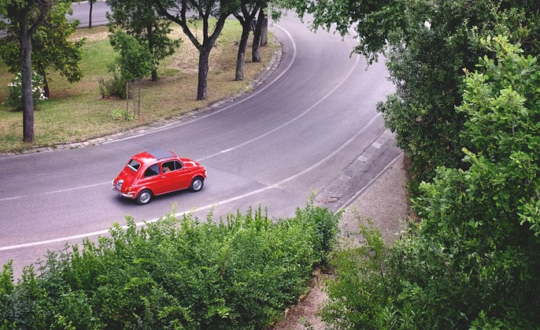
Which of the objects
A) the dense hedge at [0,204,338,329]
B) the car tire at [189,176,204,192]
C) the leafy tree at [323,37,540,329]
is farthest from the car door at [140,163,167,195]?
the leafy tree at [323,37,540,329]

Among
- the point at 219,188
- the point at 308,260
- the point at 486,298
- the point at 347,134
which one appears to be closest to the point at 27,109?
the point at 219,188

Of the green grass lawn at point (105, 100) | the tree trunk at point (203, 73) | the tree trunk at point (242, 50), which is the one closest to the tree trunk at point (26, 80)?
the green grass lawn at point (105, 100)

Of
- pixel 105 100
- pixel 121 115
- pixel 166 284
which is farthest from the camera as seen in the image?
pixel 105 100

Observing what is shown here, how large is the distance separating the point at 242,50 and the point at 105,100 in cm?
773

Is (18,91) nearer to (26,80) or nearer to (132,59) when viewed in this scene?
(26,80)

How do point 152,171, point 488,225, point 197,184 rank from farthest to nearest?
1. point 197,184
2. point 152,171
3. point 488,225

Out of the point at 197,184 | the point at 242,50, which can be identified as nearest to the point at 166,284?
the point at 197,184

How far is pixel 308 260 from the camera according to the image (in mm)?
12125

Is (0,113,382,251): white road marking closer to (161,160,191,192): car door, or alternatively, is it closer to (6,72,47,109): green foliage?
(161,160,191,192): car door

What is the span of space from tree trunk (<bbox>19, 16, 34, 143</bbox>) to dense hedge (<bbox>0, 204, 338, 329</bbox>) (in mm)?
13125

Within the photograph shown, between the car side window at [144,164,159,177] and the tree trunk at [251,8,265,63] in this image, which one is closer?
the car side window at [144,164,159,177]

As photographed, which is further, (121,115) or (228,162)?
(121,115)

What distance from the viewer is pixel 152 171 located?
60.5 ft

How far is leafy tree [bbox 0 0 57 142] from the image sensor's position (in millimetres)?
20328
